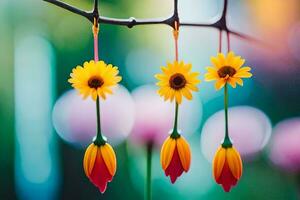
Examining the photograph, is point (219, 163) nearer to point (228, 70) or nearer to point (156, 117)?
point (228, 70)

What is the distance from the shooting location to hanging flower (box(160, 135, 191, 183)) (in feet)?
2.42

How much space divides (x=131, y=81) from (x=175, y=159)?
0.40 m

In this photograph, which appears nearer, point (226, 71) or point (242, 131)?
point (226, 71)

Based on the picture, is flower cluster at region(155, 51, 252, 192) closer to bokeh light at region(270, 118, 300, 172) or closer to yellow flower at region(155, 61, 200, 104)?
yellow flower at region(155, 61, 200, 104)

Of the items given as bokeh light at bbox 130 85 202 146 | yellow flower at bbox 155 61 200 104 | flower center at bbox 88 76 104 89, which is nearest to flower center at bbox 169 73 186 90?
yellow flower at bbox 155 61 200 104

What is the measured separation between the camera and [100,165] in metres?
0.73

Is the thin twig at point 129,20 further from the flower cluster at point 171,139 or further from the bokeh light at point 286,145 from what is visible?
the bokeh light at point 286,145

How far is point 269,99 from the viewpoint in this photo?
1078 millimetres

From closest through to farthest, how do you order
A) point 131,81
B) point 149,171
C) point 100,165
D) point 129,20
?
1. point 100,165
2. point 129,20
3. point 149,171
4. point 131,81

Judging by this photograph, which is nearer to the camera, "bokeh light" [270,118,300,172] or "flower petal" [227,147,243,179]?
"flower petal" [227,147,243,179]

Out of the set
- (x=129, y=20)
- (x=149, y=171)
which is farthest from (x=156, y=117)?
(x=129, y=20)

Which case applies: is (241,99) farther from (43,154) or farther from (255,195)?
(43,154)

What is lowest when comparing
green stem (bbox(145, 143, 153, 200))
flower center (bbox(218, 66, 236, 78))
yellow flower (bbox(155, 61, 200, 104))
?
green stem (bbox(145, 143, 153, 200))

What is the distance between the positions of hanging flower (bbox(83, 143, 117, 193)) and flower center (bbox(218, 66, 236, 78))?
0.20 meters
